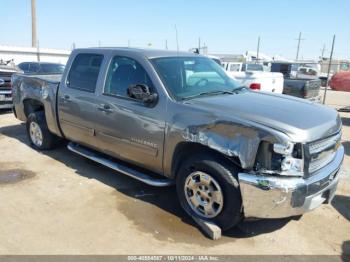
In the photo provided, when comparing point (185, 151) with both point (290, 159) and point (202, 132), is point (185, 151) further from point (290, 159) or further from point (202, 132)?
point (290, 159)

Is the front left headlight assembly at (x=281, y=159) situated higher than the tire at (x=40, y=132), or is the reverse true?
the front left headlight assembly at (x=281, y=159)

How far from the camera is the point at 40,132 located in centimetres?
657

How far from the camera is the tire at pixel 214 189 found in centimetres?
357

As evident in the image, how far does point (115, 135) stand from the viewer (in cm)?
472

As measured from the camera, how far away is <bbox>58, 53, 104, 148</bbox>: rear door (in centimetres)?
511

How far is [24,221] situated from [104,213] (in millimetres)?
887

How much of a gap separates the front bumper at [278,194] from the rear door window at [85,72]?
275cm

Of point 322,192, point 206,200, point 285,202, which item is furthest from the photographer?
point 206,200

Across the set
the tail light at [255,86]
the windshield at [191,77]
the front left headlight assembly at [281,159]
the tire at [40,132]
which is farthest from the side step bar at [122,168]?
the tail light at [255,86]

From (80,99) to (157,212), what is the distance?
210cm

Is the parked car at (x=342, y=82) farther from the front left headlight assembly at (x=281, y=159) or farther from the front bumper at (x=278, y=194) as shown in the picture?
the front left headlight assembly at (x=281, y=159)

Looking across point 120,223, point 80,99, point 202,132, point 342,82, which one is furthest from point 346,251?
point 342,82

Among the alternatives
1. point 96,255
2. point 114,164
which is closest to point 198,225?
point 96,255

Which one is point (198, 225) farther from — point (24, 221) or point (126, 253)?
point (24, 221)
